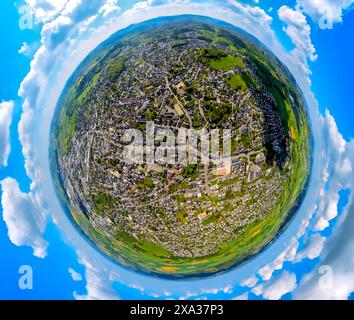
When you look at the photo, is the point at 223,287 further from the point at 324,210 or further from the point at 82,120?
the point at 82,120

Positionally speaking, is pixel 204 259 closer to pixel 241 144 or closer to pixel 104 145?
pixel 241 144

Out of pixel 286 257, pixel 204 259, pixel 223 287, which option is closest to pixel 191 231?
pixel 204 259

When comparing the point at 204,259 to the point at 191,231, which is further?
the point at 204,259

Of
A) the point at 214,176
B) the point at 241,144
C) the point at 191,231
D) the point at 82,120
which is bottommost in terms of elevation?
the point at 191,231

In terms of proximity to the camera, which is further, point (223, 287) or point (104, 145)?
point (223, 287)

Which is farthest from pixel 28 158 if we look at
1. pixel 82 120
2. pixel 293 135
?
pixel 293 135

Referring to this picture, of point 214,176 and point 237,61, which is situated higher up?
point 237,61

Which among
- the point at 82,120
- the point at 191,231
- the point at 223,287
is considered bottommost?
the point at 223,287
